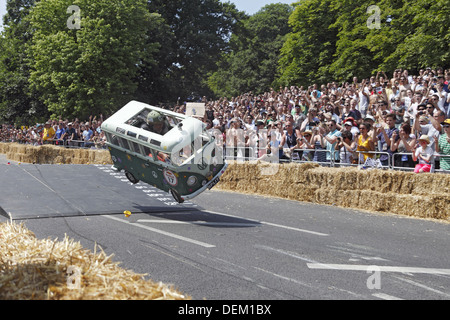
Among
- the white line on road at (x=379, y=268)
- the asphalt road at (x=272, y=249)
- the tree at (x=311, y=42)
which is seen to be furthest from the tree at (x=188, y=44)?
the white line on road at (x=379, y=268)

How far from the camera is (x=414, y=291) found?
5875 mm

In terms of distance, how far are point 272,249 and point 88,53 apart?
123 feet

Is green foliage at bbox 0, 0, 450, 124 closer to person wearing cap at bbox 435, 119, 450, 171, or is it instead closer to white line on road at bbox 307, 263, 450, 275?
person wearing cap at bbox 435, 119, 450, 171

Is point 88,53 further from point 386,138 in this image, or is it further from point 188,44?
point 386,138

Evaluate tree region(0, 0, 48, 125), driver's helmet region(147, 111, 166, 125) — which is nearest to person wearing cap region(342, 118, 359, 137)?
driver's helmet region(147, 111, 166, 125)

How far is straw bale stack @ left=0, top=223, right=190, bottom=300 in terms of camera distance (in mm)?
3719

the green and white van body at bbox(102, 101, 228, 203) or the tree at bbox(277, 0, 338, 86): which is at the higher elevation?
the tree at bbox(277, 0, 338, 86)

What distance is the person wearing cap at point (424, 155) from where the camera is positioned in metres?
11.9

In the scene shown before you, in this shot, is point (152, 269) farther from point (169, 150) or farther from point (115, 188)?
point (115, 188)

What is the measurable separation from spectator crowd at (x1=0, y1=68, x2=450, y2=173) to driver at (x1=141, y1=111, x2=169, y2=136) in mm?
5577

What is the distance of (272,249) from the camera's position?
8.13 meters

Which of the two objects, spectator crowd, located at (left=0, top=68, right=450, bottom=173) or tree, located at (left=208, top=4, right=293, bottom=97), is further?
tree, located at (left=208, top=4, right=293, bottom=97)

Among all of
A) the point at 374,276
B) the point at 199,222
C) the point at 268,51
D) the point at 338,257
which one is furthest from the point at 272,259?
the point at 268,51

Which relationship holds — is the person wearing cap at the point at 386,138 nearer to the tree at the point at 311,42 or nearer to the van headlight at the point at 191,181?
the van headlight at the point at 191,181
